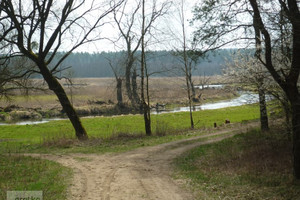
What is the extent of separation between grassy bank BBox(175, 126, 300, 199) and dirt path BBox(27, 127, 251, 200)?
66cm

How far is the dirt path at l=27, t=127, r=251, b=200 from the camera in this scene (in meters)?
7.84

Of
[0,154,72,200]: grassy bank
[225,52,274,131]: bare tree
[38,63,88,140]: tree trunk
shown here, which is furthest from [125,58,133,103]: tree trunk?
[0,154,72,200]: grassy bank

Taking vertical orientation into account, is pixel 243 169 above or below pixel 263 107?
below

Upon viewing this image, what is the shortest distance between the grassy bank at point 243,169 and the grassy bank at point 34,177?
3.71 meters

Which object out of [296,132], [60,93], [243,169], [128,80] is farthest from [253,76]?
[60,93]

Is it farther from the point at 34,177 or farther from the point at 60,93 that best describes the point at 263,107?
the point at 60,93

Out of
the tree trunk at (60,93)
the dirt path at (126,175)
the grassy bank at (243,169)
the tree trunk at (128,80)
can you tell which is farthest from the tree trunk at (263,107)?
the tree trunk at (60,93)

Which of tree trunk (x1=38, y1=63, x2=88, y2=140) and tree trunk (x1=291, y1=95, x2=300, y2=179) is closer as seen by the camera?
tree trunk (x1=291, y1=95, x2=300, y2=179)

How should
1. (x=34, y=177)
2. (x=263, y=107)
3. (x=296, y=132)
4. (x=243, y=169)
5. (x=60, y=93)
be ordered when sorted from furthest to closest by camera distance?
1. (x=60, y=93)
2. (x=263, y=107)
3. (x=243, y=169)
4. (x=34, y=177)
5. (x=296, y=132)

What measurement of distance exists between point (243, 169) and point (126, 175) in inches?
157

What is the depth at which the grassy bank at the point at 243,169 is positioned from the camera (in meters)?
8.00

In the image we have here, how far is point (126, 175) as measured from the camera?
9.77 metres

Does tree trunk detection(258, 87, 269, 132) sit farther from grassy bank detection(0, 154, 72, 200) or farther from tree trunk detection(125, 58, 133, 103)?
tree trunk detection(125, 58, 133, 103)

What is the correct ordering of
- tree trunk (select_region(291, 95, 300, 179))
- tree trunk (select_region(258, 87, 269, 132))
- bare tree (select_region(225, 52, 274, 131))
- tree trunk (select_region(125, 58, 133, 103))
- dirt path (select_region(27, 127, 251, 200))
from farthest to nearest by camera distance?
tree trunk (select_region(125, 58, 133, 103)), tree trunk (select_region(258, 87, 269, 132)), bare tree (select_region(225, 52, 274, 131)), tree trunk (select_region(291, 95, 300, 179)), dirt path (select_region(27, 127, 251, 200))
